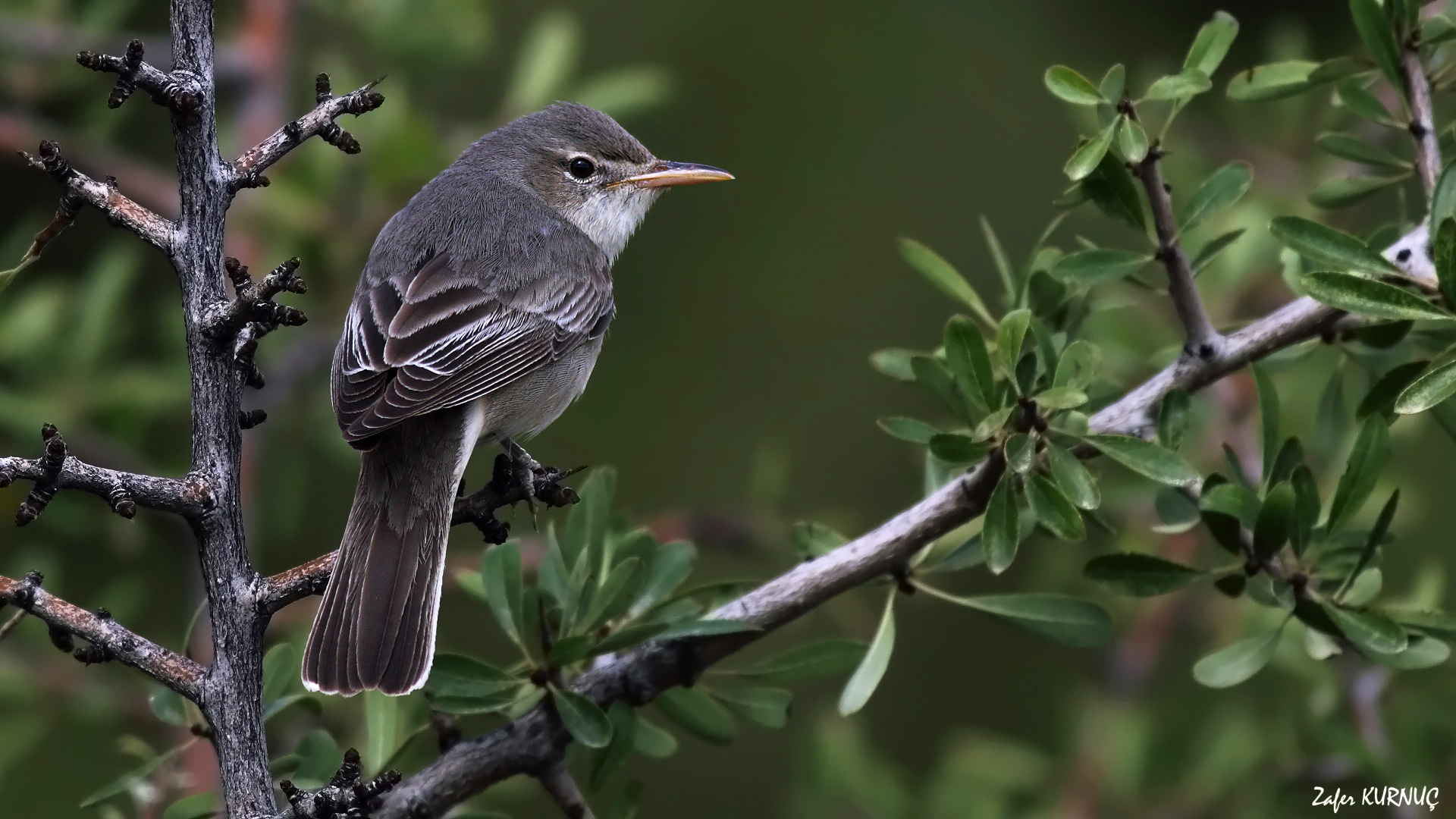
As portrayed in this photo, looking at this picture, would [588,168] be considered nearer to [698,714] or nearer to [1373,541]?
[698,714]

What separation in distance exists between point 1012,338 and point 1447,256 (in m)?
0.75

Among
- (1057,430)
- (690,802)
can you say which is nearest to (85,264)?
(690,802)

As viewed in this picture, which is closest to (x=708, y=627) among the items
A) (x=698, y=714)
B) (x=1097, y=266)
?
(x=698, y=714)

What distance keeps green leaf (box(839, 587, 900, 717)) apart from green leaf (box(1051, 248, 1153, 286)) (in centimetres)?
73

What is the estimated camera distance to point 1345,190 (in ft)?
10.2

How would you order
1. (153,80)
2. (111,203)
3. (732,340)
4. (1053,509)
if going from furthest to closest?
(732,340), (1053,509), (111,203), (153,80)

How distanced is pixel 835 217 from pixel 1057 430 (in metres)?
5.41

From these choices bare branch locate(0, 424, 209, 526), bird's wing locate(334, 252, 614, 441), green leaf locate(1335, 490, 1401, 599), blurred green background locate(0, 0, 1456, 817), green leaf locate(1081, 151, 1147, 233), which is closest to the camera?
bare branch locate(0, 424, 209, 526)

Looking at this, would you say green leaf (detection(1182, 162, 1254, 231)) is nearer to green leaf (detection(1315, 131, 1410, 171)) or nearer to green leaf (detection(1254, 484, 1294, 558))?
green leaf (detection(1315, 131, 1410, 171))

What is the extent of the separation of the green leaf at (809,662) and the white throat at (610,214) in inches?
95.9

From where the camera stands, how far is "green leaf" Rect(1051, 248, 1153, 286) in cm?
282

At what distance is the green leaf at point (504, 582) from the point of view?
2822mm

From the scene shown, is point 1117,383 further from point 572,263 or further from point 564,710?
point 572,263

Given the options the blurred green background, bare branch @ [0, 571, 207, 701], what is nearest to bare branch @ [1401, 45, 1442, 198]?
the blurred green background
